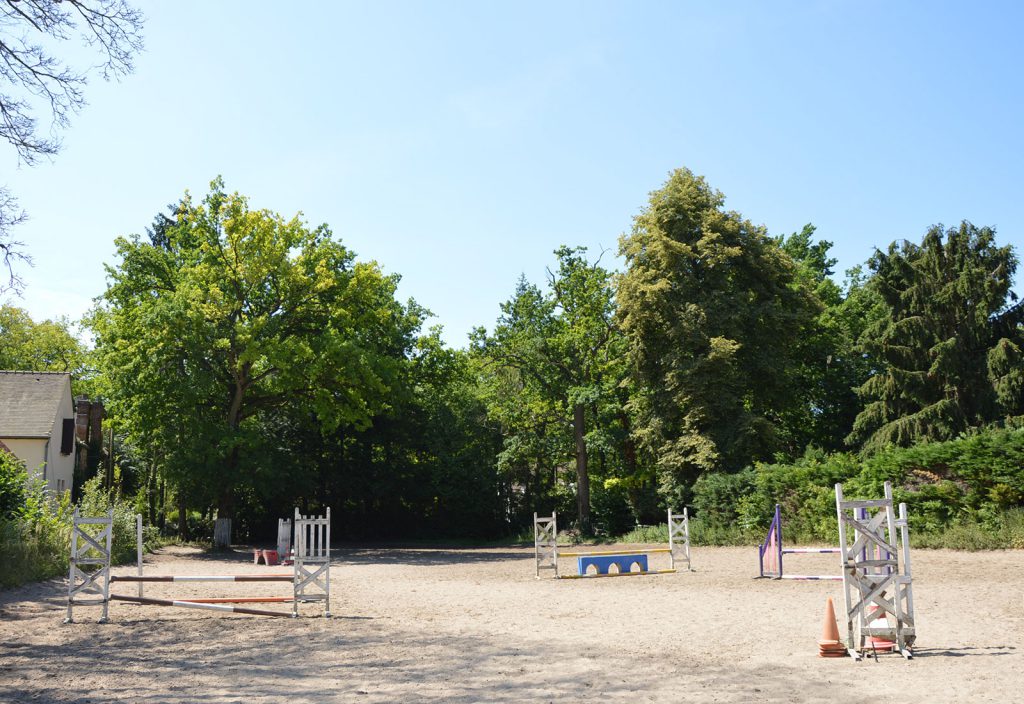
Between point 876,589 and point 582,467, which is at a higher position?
point 582,467

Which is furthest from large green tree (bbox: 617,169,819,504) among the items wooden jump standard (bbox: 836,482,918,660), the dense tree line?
wooden jump standard (bbox: 836,482,918,660)

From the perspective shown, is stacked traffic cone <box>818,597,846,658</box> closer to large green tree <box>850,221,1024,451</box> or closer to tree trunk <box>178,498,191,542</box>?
large green tree <box>850,221,1024,451</box>

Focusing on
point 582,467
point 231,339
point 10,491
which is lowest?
point 10,491

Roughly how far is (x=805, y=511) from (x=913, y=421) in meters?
8.98

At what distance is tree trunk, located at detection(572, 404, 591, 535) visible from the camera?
3681cm

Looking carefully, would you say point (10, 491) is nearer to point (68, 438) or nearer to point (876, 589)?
point (68, 438)

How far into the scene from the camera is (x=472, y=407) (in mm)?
45656

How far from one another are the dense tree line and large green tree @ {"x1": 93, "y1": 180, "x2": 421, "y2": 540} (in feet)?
0.29

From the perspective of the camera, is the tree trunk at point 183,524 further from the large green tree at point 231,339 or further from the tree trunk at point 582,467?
the tree trunk at point 582,467

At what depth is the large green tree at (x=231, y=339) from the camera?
1139 inches

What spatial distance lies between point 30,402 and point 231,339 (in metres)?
8.87

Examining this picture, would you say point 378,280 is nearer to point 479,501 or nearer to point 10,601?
point 479,501

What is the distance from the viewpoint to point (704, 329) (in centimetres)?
3186

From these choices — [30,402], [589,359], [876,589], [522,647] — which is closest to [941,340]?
[589,359]
